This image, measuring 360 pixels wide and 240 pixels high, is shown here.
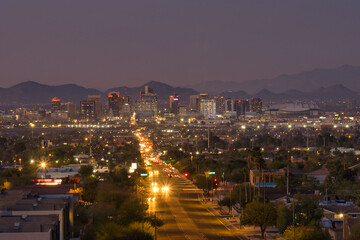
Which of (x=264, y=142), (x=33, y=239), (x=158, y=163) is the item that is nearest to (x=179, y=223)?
(x=33, y=239)

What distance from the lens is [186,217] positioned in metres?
66.2

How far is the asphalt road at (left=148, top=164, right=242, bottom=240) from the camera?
55.2 m

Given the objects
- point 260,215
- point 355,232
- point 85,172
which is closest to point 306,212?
point 260,215

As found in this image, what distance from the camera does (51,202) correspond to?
160 ft

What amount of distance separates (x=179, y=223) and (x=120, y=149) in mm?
107194

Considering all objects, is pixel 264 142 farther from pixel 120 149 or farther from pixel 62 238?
pixel 62 238

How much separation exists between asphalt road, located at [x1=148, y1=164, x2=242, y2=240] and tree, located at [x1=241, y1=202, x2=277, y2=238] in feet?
4.97

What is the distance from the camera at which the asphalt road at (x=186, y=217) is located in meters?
55.2

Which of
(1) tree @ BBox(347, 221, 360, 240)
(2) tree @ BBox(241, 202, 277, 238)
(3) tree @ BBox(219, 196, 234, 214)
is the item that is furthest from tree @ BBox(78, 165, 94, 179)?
(1) tree @ BBox(347, 221, 360, 240)

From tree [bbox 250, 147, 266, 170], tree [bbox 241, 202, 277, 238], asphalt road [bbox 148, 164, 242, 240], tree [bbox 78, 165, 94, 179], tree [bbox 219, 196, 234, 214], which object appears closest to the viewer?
asphalt road [bbox 148, 164, 242, 240]

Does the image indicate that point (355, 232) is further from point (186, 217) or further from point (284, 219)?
point (186, 217)

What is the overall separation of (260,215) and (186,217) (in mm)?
10942

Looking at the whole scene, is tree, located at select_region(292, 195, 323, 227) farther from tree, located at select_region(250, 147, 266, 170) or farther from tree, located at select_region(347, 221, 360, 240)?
tree, located at select_region(250, 147, 266, 170)

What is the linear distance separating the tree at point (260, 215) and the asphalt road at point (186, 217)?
1.52 m
